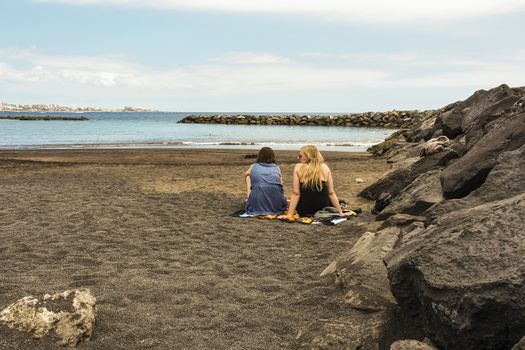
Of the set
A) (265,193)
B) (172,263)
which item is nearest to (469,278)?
(172,263)

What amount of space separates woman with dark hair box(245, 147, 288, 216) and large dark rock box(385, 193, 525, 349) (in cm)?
633

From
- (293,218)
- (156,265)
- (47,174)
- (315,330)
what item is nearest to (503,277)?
(315,330)

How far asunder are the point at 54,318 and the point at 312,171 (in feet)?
21.4

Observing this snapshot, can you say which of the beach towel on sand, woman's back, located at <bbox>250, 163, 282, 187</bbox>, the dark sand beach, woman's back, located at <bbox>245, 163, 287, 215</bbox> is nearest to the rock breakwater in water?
the dark sand beach

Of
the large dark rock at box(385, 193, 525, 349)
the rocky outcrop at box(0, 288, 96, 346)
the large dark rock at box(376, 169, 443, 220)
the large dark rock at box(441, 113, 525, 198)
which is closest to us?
the large dark rock at box(385, 193, 525, 349)

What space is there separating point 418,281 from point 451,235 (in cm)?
47

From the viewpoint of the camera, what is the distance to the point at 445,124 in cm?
1397

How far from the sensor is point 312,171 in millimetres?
10406

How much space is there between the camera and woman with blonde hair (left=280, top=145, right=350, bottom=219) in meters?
10.5

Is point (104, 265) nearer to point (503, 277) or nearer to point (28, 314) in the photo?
point (28, 314)

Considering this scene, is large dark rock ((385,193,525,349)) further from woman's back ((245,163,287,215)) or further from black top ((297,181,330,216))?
woman's back ((245,163,287,215))

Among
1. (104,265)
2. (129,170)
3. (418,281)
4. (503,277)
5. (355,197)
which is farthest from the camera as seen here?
(129,170)

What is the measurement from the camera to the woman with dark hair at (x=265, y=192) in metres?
11.0

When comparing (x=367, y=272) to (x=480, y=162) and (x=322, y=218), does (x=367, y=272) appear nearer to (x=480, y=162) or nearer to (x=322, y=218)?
(x=480, y=162)
